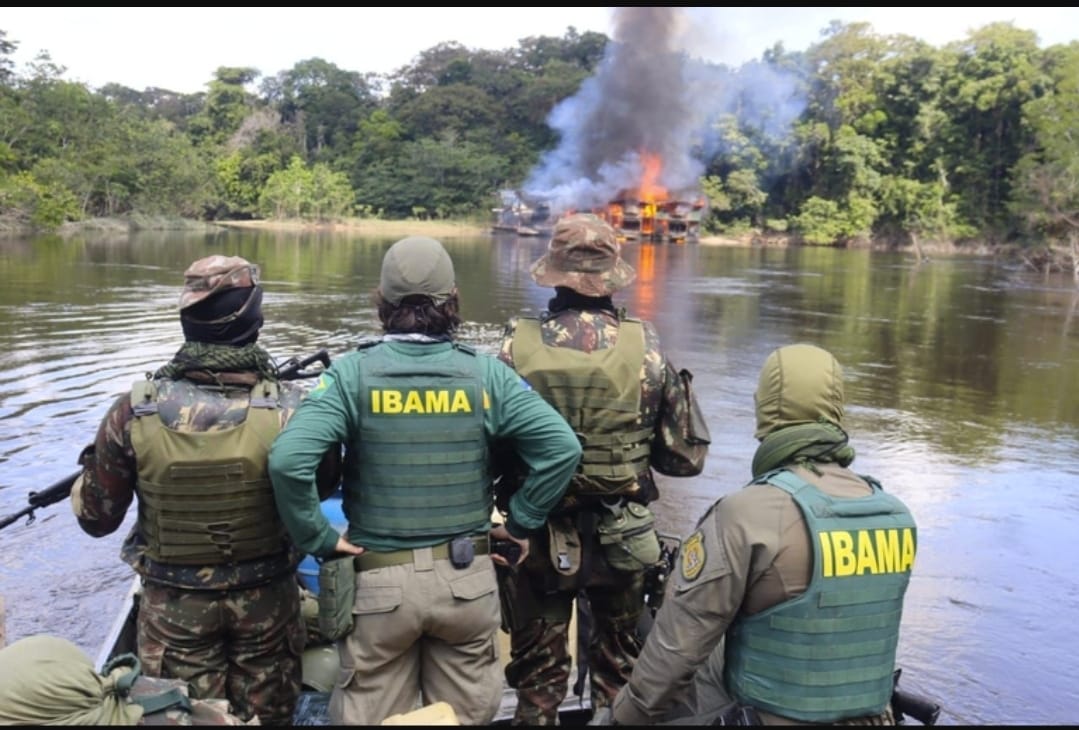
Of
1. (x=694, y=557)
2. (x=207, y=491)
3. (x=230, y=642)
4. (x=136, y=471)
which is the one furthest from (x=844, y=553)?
(x=136, y=471)

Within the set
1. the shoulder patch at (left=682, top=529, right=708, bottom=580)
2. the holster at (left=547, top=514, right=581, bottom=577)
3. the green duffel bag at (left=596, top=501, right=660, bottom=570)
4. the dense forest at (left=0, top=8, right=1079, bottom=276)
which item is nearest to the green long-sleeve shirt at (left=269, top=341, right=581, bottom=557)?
the holster at (left=547, top=514, right=581, bottom=577)

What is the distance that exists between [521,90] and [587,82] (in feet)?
41.3

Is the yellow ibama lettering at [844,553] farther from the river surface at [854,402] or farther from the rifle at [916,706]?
the river surface at [854,402]

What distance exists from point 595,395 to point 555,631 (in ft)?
2.99

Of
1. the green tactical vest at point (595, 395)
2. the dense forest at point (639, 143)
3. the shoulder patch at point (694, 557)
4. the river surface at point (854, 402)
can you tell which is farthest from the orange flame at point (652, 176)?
the shoulder patch at point (694, 557)

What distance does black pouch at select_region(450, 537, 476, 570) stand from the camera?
2748 millimetres

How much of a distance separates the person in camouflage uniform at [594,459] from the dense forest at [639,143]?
36864 mm

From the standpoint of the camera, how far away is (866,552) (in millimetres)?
2270

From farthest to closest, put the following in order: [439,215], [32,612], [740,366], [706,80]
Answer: [439,215]
[706,80]
[740,366]
[32,612]

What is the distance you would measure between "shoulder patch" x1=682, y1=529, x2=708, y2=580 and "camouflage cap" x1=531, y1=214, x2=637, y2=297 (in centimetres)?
120

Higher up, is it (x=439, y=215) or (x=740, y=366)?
(x=439, y=215)

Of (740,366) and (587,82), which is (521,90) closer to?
(587,82)

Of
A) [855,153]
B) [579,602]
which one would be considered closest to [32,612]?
[579,602]

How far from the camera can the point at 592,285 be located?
336cm
